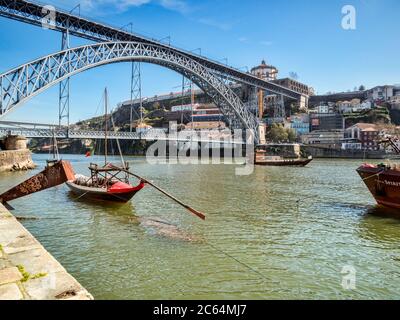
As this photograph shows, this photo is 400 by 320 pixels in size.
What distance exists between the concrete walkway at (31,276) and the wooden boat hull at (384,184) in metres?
14.8

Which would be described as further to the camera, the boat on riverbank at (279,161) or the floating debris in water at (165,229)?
the boat on riverbank at (279,161)

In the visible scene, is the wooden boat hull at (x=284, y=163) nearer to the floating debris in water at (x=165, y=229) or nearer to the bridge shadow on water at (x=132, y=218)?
the bridge shadow on water at (x=132, y=218)

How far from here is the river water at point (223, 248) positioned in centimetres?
687

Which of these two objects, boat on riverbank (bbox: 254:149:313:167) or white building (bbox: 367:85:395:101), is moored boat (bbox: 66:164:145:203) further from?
white building (bbox: 367:85:395:101)

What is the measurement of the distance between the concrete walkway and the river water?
5.20ft

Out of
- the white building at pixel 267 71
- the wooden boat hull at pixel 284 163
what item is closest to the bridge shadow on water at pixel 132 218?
the wooden boat hull at pixel 284 163

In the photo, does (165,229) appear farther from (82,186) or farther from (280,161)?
(280,161)

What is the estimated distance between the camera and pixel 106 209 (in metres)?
15.4

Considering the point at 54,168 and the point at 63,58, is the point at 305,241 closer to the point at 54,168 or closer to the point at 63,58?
the point at 54,168

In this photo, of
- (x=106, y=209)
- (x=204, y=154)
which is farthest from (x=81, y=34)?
(x=204, y=154)

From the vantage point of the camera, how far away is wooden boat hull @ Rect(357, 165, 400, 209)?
48.8 ft

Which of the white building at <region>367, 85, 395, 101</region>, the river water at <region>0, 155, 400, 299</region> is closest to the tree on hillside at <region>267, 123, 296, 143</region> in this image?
the white building at <region>367, 85, 395, 101</region>

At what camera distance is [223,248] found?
9.42 m
